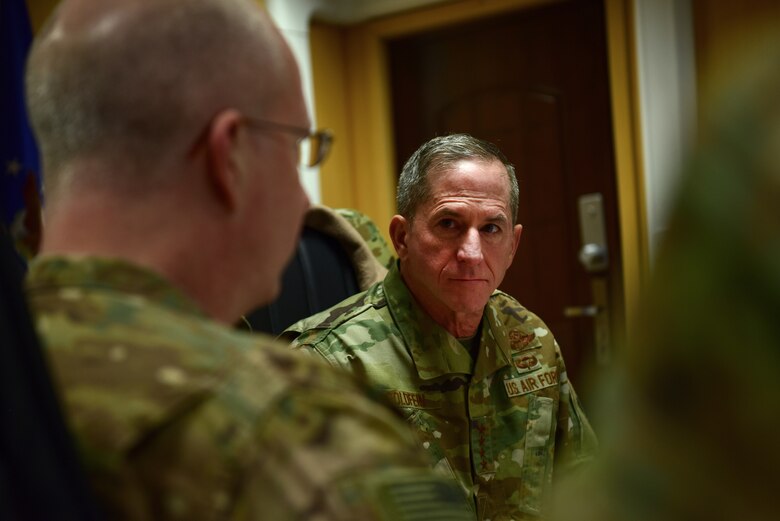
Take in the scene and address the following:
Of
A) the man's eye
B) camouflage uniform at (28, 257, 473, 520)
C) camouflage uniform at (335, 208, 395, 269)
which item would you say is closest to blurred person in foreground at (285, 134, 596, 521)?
the man's eye

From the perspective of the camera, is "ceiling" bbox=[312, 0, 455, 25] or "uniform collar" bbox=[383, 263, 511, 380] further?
"ceiling" bbox=[312, 0, 455, 25]

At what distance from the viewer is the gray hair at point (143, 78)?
0.66 meters

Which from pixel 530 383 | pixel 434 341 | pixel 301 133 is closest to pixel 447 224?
pixel 434 341

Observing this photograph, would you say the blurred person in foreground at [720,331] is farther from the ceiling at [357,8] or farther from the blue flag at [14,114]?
the ceiling at [357,8]

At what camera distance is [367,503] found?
524mm

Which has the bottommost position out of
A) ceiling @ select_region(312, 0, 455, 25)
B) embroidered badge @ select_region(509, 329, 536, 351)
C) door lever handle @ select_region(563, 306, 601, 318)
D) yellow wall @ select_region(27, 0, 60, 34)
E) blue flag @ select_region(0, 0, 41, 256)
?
door lever handle @ select_region(563, 306, 601, 318)

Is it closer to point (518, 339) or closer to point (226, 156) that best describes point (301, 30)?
point (518, 339)

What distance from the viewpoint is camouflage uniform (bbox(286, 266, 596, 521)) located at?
4.75 ft

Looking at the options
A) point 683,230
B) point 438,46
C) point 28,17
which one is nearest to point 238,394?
point 683,230

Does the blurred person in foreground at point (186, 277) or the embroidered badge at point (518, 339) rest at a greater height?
the blurred person in foreground at point (186, 277)

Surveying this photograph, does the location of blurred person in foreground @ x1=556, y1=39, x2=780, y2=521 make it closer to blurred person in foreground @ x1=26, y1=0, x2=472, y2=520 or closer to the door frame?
blurred person in foreground @ x1=26, y1=0, x2=472, y2=520

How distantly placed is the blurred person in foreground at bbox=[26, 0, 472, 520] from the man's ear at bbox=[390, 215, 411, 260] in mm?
839

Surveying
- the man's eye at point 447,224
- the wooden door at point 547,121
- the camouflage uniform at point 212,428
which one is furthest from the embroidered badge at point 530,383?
the wooden door at point 547,121

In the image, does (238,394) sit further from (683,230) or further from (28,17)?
(28,17)
